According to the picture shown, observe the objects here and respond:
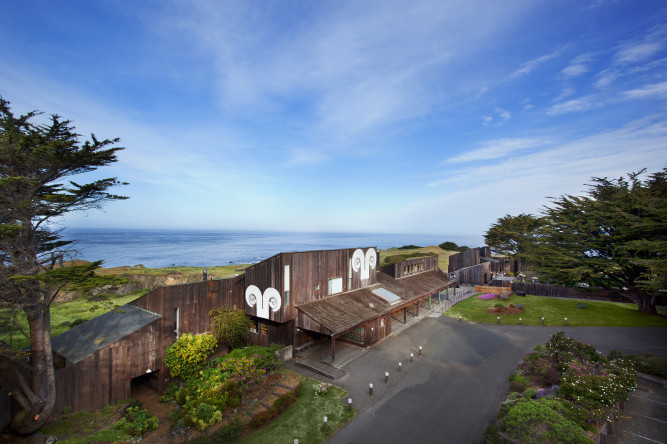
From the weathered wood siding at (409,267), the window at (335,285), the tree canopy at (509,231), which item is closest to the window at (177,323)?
the window at (335,285)

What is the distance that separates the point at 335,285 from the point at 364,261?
453 cm

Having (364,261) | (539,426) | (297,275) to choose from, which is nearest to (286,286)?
(297,275)

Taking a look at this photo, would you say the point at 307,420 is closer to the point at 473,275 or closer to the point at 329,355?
the point at 329,355

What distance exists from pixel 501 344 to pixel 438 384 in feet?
32.3

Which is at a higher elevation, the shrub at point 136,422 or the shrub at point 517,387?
the shrub at point 517,387

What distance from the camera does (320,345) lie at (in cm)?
2230

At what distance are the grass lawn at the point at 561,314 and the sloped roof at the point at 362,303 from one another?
4.87m

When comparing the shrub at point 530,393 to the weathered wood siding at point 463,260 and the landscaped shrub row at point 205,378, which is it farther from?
the weathered wood siding at point 463,260

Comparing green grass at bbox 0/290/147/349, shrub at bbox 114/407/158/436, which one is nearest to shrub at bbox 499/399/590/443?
shrub at bbox 114/407/158/436

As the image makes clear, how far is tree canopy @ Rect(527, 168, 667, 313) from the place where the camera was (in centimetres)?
2522

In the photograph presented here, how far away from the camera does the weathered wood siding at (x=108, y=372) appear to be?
13359mm

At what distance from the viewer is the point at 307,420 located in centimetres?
1305

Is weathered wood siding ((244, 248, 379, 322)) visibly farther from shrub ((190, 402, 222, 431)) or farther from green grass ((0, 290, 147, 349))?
green grass ((0, 290, 147, 349))

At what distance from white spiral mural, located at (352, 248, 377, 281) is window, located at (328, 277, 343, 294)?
2105 millimetres
